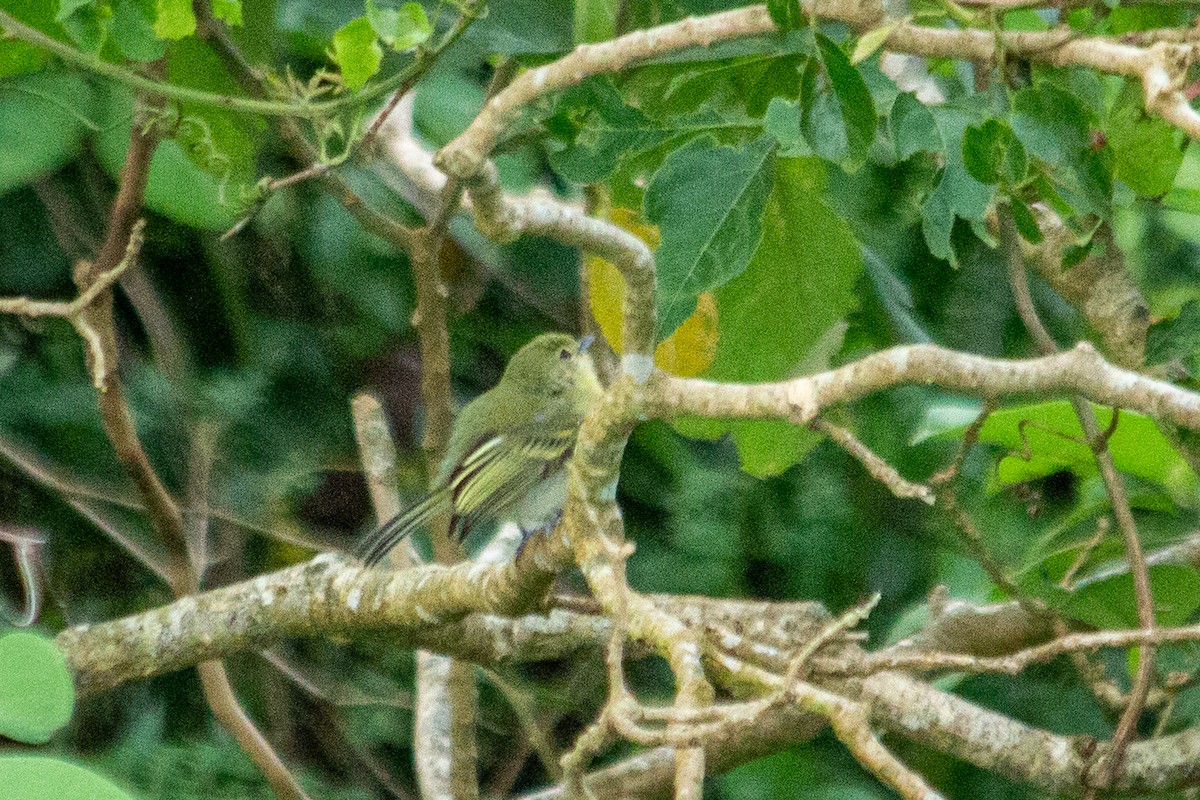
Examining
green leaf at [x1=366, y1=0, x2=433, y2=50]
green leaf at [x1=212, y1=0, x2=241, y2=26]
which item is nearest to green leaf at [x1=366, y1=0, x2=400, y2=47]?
green leaf at [x1=366, y1=0, x2=433, y2=50]

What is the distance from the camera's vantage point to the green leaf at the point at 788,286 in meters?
1.48

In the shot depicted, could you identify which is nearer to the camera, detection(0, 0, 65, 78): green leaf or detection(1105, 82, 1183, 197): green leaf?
detection(1105, 82, 1183, 197): green leaf

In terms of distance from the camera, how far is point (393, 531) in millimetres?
1741

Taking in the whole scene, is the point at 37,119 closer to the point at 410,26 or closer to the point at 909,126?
the point at 410,26

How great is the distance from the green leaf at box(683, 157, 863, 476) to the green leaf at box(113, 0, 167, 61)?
63 centimetres

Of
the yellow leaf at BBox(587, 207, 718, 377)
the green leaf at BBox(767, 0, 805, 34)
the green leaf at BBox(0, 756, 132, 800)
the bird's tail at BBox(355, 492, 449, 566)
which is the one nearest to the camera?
the green leaf at BBox(0, 756, 132, 800)

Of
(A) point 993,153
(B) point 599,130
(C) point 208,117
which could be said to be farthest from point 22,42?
(A) point 993,153

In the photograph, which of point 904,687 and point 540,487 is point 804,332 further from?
point 540,487

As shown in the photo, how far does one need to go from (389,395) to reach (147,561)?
22.1 inches

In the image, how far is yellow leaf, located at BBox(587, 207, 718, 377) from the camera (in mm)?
1596

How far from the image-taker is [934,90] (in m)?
1.61

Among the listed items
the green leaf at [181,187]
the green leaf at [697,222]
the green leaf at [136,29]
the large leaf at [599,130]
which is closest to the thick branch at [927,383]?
the green leaf at [697,222]

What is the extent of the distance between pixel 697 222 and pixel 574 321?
4.25ft

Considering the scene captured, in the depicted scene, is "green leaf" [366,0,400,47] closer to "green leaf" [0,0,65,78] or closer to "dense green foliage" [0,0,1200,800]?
"dense green foliage" [0,0,1200,800]
